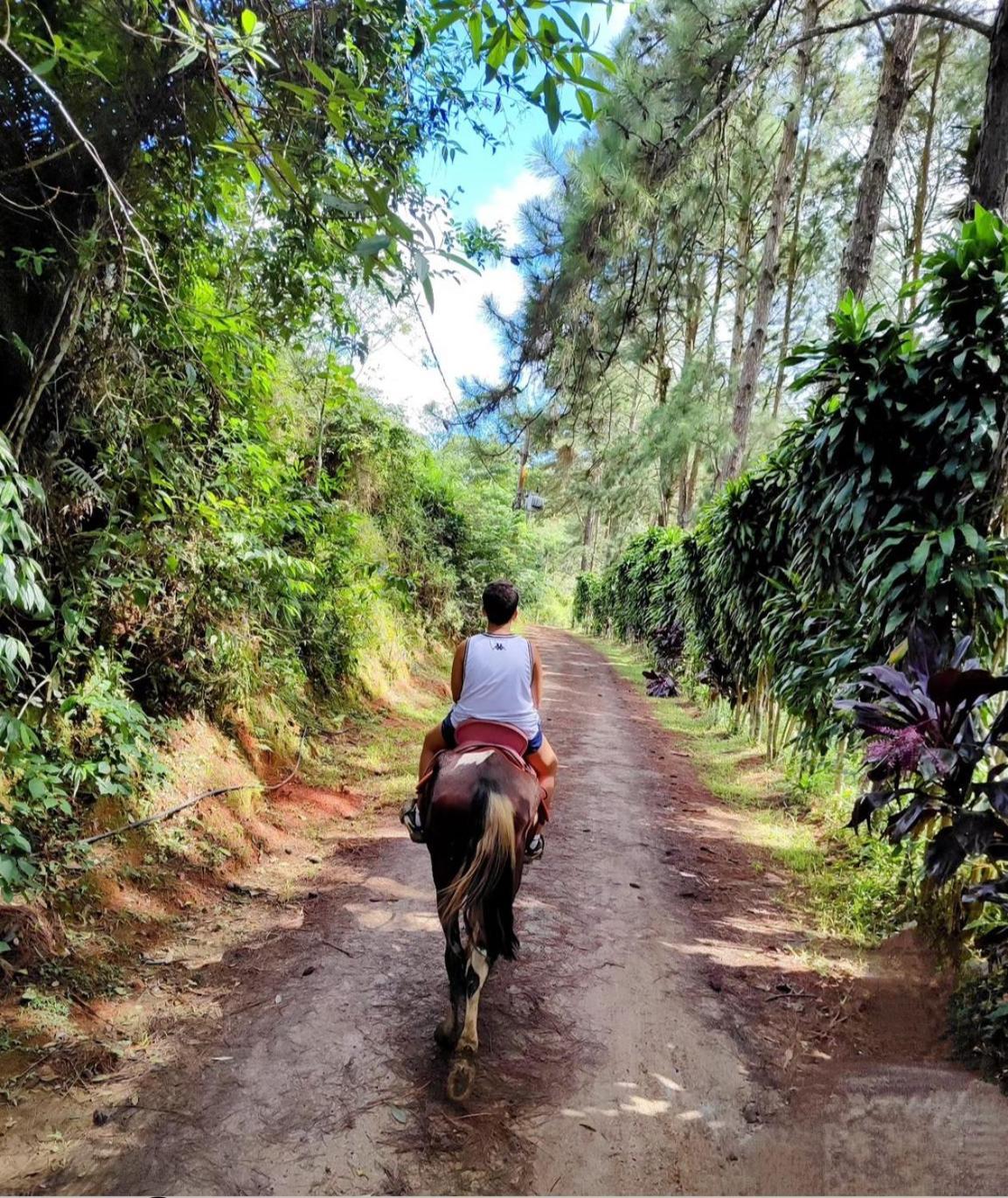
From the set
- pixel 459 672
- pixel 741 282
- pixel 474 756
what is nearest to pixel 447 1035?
pixel 474 756

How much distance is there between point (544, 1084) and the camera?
2.50m

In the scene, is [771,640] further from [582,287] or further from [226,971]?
[226,971]

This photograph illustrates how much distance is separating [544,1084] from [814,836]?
346cm

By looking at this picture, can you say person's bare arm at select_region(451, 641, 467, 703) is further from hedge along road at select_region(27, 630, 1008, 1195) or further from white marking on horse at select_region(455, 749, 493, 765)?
hedge along road at select_region(27, 630, 1008, 1195)

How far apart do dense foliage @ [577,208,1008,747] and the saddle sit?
2072 millimetres

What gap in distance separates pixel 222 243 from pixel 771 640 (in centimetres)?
464

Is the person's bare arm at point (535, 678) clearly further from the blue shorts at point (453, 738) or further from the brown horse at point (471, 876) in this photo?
the brown horse at point (471, 876)

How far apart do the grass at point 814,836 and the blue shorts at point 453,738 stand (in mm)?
1694

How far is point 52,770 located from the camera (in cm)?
281

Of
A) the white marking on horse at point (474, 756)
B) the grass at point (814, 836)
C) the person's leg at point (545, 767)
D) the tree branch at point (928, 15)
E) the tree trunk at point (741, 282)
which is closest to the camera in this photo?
the white marking on horse at point (474, 756)

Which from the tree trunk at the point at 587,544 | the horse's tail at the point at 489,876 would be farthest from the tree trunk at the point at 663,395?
the tree trunk at the point at 587,544

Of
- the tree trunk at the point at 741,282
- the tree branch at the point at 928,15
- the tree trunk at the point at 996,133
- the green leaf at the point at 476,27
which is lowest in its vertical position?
the green leaf at the point at 476,27

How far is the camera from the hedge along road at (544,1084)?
2.11 m

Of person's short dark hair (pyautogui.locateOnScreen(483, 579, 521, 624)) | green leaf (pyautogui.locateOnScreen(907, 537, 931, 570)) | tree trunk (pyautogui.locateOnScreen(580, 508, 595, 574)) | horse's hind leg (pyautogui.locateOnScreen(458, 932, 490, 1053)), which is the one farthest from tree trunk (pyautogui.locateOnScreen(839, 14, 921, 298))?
tree trunk (pyautogui.locateOnScreen(580, 508, 595, 574))
